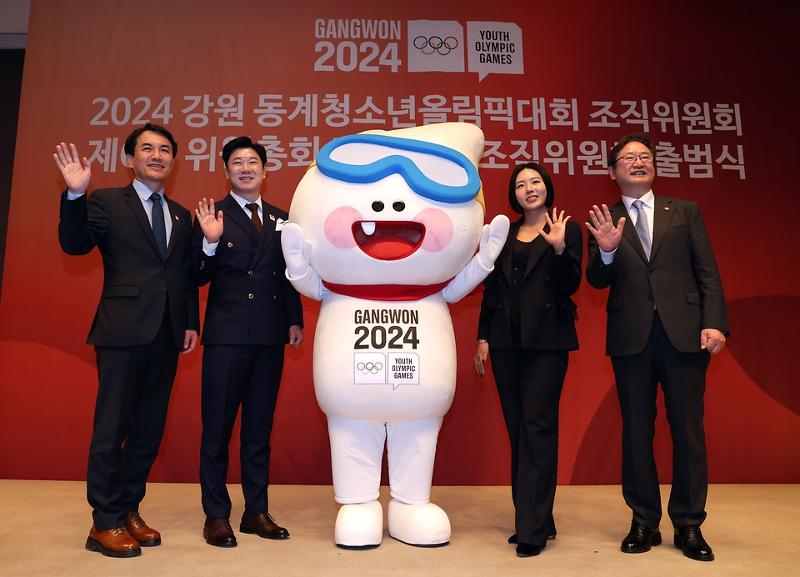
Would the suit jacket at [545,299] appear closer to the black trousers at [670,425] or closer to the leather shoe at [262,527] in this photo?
the black trousers at [670,425]

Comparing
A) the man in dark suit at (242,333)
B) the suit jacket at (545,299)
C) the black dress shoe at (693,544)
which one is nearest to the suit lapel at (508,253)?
the suit jacket at (545,299)

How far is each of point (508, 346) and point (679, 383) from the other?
654mm

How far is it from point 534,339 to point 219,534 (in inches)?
56.0

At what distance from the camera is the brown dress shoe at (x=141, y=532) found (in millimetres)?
2504

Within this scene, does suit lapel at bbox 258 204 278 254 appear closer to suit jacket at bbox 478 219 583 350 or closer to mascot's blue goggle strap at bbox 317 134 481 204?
mascot's blue goggle strap at bbox 317 134 481 204

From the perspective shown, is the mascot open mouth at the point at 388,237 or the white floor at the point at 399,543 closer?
the white floor at the point at 399,543

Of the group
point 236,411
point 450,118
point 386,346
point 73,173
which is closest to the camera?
point 73,173

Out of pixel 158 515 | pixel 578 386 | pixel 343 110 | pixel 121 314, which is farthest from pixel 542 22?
pixel 158 515

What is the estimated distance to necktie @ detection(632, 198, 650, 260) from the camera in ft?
8.48

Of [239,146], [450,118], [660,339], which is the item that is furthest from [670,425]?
[450,118]

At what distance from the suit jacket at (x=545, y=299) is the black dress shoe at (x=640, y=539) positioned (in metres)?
0.74

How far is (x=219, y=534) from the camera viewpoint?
248 cm

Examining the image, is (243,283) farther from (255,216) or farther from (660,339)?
(660,339)

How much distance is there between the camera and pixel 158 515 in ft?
9.88
